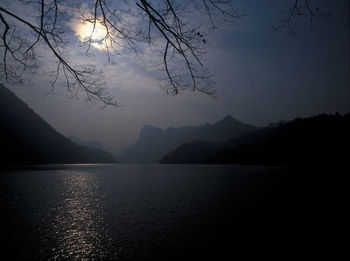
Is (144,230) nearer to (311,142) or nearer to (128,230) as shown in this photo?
(128,230)

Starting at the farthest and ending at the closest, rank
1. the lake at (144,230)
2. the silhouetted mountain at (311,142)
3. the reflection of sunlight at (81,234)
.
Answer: the silhouetted mountain at (311,142)
the lake at (144,230)
the reflection of sunlight at (81,234)

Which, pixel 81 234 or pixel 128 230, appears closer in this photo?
pixel 81 234

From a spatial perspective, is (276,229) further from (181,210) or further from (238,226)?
(181,210)

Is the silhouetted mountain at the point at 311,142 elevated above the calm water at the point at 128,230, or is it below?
above

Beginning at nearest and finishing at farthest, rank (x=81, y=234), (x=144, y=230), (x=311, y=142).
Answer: (x=81, y=234)
(x=144, y=230)
(x=311, y=142)

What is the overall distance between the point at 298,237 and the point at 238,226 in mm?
3707

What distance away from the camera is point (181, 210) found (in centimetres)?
1925

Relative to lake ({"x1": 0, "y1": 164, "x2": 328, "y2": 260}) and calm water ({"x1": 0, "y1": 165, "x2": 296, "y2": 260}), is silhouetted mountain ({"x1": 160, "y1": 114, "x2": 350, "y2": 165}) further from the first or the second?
calm water ({"x1": 0, "y1": 165, "x2": 296, "y2": 260})

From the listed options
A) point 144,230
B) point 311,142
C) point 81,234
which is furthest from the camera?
point 311,142

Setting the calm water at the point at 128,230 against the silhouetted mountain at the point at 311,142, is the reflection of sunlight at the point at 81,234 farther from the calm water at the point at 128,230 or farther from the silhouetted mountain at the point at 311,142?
the silhouetted mountain at the point at 311,142

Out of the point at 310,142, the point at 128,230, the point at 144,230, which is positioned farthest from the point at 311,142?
the point at 128,230

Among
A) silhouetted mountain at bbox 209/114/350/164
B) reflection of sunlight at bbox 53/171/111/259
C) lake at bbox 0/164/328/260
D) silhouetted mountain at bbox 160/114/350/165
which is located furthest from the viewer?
silhouetted mountain at bbox 160/114/350/165

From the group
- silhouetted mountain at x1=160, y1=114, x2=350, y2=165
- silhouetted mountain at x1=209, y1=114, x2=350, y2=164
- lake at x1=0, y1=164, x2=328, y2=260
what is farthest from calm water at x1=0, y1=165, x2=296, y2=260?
silhouetted mountain at x1=160, y1=114, x2=350, y2=165

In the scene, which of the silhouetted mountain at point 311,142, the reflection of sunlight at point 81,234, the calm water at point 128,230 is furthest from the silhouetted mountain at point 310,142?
the reflection of sunlight at point 81,234
